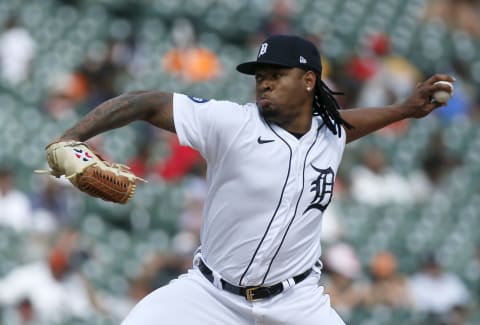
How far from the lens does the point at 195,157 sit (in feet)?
31.9

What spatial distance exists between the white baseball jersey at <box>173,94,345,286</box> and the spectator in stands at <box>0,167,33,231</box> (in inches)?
167

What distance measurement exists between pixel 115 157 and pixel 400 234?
2680mm

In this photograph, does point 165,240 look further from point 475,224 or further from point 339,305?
point 475,224

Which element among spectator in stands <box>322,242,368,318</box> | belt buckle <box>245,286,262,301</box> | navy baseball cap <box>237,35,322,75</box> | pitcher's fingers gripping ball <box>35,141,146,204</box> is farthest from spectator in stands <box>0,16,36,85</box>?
pitcher's fingers gripping ball <box>35,141,146,204</box>

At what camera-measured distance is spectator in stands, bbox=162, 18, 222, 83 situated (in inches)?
439

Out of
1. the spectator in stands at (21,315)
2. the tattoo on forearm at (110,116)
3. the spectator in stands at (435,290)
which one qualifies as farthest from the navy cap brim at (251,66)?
the spectator in stands at (435,290)

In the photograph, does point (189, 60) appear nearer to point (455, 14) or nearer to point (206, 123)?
point (455, 14)

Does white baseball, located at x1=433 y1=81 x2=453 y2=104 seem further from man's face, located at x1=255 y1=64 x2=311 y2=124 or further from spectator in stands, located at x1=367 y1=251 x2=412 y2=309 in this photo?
spectator in stands, located at x1=367 y1=251 x2=412 y2=309

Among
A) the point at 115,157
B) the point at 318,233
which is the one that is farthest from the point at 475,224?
the point at 318,233

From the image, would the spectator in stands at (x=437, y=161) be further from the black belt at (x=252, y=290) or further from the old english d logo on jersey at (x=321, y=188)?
the black belt at (x=252, y=290)

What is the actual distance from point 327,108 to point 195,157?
4.86 m

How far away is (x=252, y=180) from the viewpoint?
4.59m

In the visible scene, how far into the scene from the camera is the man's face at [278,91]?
466 cm

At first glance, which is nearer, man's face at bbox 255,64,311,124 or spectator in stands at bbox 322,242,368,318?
man's face at bbox 255,64,311,124
